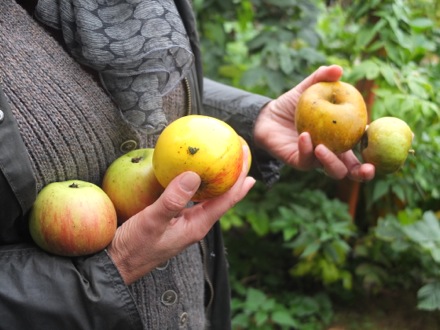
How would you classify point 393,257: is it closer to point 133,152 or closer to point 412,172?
point 412,172

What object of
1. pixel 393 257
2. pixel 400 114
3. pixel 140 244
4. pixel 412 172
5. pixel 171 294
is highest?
pixel 140 244

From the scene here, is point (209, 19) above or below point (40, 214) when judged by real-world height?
below

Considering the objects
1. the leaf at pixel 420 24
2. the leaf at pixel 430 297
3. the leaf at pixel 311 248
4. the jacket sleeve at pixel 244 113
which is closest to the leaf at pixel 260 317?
the leaf at pixel 311 248

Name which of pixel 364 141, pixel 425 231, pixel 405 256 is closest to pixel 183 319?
pixel 364 141

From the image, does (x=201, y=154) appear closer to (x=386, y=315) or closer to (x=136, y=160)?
(x=136, y=160)

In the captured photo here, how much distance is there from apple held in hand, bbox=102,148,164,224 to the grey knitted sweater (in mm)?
44

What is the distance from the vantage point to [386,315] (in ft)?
8.56

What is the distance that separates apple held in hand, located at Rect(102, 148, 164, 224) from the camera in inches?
40.1

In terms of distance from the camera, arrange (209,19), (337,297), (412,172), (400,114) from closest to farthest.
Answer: (400,114) → (412,172) → (209,19) → (337,297)

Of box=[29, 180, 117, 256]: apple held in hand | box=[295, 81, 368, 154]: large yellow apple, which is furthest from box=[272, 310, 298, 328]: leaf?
box=[29, 180, 117, 256]: apple held in hand

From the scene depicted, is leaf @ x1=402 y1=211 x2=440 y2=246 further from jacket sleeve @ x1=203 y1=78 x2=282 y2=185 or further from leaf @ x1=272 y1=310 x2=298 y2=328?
jacket sleeve @ x1=203 y1=78 x2=282 y2=185

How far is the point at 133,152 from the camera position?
1077mm

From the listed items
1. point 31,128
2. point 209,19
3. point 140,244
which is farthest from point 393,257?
point 31,128

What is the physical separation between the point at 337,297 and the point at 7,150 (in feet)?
6.97
